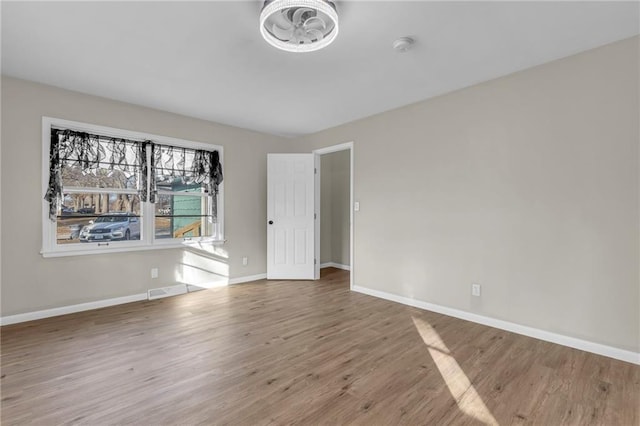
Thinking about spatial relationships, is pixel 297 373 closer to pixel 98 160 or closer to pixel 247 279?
pixel 247 279

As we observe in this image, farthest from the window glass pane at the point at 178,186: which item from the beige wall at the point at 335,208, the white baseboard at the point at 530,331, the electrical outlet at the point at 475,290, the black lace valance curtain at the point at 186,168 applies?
the electrical outlet at the point at 475,290

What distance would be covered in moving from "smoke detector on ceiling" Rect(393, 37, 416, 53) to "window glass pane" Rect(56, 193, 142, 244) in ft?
11.3

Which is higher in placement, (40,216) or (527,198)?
(527,198)

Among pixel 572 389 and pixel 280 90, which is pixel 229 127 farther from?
pixel 572 389

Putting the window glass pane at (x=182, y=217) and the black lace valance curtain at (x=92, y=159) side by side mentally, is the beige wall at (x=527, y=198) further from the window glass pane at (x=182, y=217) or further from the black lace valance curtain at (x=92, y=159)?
the black lace valance curtain at (x=92, y=159)

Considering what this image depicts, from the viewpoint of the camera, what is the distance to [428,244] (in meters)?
3.50

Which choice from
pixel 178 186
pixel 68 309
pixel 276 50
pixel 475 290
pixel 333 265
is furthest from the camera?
pixel 333 265

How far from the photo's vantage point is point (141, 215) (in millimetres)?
3857

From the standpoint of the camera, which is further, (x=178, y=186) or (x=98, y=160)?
(x=178, y=186)

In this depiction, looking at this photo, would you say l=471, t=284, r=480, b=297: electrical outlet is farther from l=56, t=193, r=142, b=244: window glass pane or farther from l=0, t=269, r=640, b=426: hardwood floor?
l=56, t=193, r=142, b=244: window glass pane

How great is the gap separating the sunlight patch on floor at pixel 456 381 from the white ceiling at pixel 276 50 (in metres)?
2.44

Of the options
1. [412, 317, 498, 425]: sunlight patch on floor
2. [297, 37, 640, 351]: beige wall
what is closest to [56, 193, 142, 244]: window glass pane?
[297, 37, 640, 351]: beige wall

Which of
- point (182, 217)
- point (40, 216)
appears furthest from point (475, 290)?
point (40, 216)

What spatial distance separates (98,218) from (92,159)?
682mm
